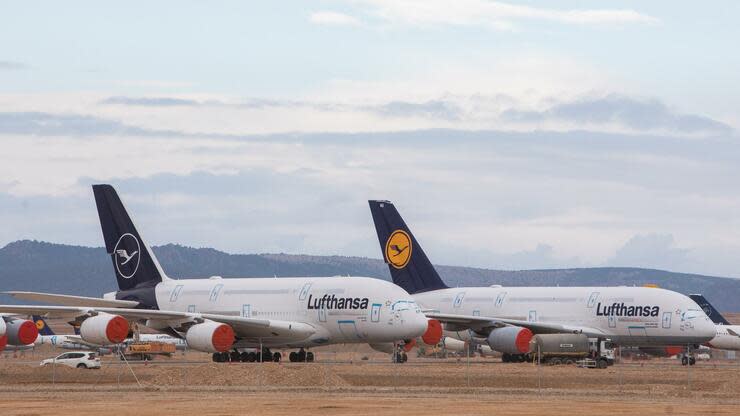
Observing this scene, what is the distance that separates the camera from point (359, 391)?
5359 centimetres

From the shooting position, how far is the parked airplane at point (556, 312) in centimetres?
8331

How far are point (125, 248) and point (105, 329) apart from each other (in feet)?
51.9

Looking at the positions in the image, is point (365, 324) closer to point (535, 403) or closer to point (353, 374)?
point (353, 374)

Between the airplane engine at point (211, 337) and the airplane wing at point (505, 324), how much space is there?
1461cm

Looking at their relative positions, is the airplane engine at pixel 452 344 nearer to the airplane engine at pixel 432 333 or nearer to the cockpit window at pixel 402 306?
the airplane engine at pixel 432 333

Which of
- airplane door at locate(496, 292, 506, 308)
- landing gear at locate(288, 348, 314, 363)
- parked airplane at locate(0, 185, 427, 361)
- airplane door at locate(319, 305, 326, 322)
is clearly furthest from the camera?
airplane door at locate(496, 292, 506, 308)

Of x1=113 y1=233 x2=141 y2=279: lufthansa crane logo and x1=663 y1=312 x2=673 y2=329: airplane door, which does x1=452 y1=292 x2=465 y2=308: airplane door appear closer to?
x1=663 y1=312 x2=673 y2=329: airplane door

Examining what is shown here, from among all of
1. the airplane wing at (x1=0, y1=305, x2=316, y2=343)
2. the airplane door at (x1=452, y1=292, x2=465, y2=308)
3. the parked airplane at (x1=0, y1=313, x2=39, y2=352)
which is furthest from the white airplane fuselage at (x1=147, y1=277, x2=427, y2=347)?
the airplane door at (x1=452, y1=292, x2=465, y2=308)

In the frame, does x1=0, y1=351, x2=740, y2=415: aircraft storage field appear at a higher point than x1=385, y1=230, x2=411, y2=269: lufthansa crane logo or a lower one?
lower

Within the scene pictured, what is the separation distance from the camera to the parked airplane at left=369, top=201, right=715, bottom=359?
83312 millimetres

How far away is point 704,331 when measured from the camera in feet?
272

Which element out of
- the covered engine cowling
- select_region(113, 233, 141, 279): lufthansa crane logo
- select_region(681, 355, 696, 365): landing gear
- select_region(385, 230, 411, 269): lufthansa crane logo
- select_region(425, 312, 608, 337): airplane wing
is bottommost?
select_region(681, 355, 696, 365): landing gear

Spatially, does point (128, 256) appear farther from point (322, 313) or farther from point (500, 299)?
point (500, 299)

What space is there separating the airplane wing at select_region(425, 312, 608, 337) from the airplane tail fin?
17068 millimetres
